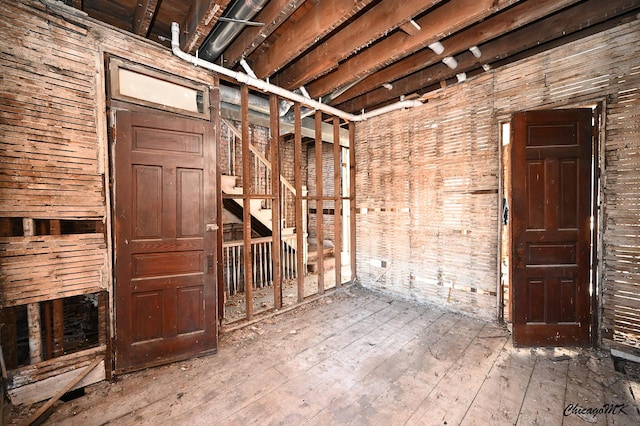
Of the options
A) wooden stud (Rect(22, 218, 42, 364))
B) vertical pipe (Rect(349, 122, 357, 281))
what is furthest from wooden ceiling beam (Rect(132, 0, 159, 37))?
vertical pipe (Rect(349, 122, 357, 281))

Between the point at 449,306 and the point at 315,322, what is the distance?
72.3 inches

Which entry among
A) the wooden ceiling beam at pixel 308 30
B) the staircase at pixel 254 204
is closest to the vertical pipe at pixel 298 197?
the staircase at pixel 254 204

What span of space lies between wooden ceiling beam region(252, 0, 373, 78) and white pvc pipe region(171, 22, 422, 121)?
6.7 inches

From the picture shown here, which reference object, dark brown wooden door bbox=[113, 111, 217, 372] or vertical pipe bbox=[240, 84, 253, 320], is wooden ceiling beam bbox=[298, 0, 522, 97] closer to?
vertical pipe bbox=[240, 84, 253, 320]

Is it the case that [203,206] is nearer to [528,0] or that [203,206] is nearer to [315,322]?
[315,322]

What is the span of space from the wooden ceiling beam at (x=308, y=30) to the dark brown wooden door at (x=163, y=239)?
1.03 m

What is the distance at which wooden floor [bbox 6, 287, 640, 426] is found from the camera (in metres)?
1.72

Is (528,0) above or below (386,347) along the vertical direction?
above

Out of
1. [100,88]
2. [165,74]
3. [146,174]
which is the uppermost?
[165,74]

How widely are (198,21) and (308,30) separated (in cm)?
94

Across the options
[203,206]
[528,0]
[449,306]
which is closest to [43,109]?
[203,206]

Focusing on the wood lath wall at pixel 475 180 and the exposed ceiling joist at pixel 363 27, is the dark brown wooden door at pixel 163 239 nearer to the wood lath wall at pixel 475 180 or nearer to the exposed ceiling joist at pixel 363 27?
the exposed ceiling joist at pixel 363 27

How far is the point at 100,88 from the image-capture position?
2.09 m

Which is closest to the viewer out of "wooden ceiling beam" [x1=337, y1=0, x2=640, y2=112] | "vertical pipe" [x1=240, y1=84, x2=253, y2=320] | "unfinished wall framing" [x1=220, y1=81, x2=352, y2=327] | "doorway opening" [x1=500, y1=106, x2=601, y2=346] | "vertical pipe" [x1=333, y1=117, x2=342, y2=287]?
"wooden ceiling beam" [x1=337, y1=0, x2=640, y2=112]
